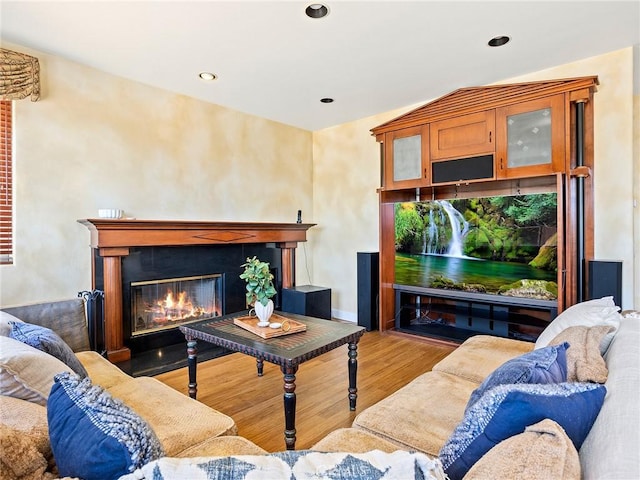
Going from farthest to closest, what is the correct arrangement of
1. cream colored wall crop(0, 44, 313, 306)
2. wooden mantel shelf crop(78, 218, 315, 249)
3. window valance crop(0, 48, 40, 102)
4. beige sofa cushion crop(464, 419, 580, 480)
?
wooden mantel shelf crop(78, 218, 315, 249) < cream colored wall crop(0, 44, 313, 306) < window valance crop(0, 48, 40, 102) < beige sofa cushion crop(464, 419, 580, 480)

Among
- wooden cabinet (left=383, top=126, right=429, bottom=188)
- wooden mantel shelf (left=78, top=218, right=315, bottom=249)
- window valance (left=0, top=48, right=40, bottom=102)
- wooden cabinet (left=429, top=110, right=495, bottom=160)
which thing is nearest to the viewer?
window valance (left=0, top=48, right=40, bottom=102)

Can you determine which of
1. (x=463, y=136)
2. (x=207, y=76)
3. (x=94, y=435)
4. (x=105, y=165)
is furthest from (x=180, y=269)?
(x=463, y=136)

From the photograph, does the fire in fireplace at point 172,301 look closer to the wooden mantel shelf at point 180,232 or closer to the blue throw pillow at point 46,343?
the wooden mantel shelf at point 180,232

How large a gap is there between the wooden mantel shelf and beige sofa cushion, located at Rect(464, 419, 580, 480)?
10.4 feet

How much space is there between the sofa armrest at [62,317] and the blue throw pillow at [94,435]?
77.5 inches

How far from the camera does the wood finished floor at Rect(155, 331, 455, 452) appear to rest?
2.26 metres

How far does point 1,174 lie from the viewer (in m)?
2.82

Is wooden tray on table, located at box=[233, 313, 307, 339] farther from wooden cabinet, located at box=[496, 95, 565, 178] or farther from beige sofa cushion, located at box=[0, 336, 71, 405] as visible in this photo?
wooden cabinet, located at box=[496, 95, 565, 178]

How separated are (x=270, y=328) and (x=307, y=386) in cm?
76

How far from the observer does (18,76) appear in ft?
9.09

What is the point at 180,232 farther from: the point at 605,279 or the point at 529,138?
the point at 605,279

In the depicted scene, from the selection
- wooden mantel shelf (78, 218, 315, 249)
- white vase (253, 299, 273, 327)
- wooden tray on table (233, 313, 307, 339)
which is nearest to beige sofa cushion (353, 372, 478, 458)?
wooden tray on table (233, 313, 307, 339)

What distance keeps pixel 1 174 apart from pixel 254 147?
2.51 metres

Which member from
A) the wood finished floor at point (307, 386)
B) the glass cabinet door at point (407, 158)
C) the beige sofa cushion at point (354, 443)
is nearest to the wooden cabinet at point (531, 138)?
the glass cabinet door at point (407, 158)
